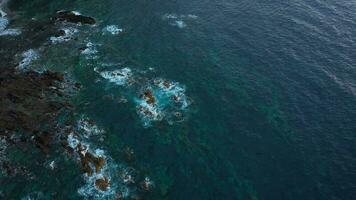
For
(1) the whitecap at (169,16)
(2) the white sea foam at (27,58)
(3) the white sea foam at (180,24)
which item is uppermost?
(1) the whitecap at (169,16)

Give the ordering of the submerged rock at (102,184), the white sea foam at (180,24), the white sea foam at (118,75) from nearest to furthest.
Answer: the submerged rock at (102,184)
the white sea foam at (118,75)
the white sea foam at (180,24)

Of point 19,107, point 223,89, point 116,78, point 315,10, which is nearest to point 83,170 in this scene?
point 19,107

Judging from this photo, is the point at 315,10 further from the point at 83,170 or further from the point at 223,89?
the point at 83,170

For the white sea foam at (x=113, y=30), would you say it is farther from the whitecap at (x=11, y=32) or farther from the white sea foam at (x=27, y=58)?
the whitecap at (x=11, y=32)

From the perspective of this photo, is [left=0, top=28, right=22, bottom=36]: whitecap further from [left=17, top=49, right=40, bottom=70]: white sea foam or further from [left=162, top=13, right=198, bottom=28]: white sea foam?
[left=162, top=13, right=198, bottom=28]: white sea foam

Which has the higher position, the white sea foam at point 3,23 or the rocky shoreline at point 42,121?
the white sea foam at point 3,23

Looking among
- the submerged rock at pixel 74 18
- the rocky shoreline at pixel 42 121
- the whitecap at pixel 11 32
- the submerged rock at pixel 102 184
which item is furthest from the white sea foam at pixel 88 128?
the submerged rock at pixel 74 18

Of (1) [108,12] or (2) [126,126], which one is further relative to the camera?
(1) [108,12]
